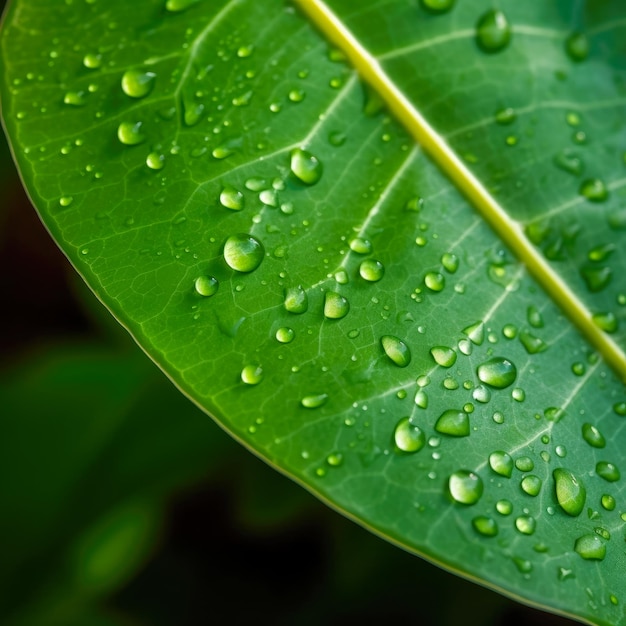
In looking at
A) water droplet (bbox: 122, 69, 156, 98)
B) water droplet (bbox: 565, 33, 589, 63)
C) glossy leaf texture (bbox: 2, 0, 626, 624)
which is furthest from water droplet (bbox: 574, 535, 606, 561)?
water droplet (bbox: 122, 69, 156, 98)

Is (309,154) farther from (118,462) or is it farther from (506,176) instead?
(118,462)

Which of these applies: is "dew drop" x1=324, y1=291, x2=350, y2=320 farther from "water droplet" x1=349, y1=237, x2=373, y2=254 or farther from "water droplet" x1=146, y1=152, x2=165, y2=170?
"water droplet" x1=146, y1=152, x2=165, y2=170

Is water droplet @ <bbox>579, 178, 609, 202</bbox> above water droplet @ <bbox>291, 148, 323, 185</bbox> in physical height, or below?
below

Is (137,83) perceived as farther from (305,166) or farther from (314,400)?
(314,400)

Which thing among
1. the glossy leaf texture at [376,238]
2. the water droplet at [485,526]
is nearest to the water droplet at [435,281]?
the glossy leaf texture at [376,238]

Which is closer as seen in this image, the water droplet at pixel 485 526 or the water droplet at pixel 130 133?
the water droplet at pixel 485 526

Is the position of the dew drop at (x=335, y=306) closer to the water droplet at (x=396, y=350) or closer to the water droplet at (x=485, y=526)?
the water droplet at (x=396, y=350)
